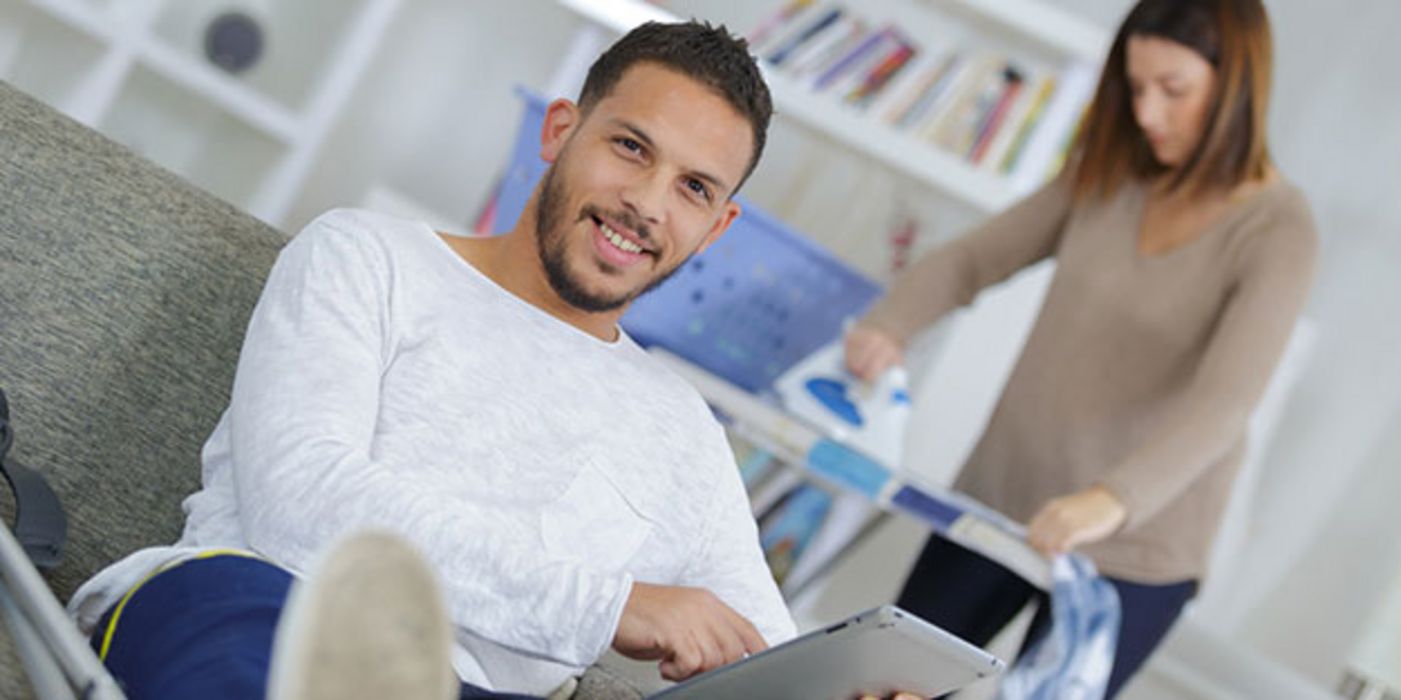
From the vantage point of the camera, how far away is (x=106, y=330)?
1174mm

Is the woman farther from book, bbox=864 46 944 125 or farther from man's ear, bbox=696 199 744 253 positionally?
book, bbox=864 46 944 125

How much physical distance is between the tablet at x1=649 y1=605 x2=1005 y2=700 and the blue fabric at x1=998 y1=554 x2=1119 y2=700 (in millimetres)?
822

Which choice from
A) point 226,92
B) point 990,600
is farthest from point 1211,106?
point 226,92

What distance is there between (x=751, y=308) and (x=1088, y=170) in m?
0.49

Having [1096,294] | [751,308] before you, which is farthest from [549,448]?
[751,308]

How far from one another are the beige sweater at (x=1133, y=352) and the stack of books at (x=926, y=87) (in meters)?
1.04

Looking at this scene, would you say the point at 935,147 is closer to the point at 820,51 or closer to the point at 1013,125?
the point at 1013,125

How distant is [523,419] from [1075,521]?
0.89 meters

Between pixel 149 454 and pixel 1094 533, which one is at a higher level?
pixel 1094 533

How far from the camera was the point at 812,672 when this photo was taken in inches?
40.4

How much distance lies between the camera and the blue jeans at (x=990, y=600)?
2057mm

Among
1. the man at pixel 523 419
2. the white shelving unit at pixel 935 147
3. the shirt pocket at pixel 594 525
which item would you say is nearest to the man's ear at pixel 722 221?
the man at pixel 523 419

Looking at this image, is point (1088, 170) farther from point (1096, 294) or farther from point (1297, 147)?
point (1297, 147)

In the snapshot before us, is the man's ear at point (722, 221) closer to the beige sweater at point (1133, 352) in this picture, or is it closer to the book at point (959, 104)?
the beige sweater at point (1133, 352)
